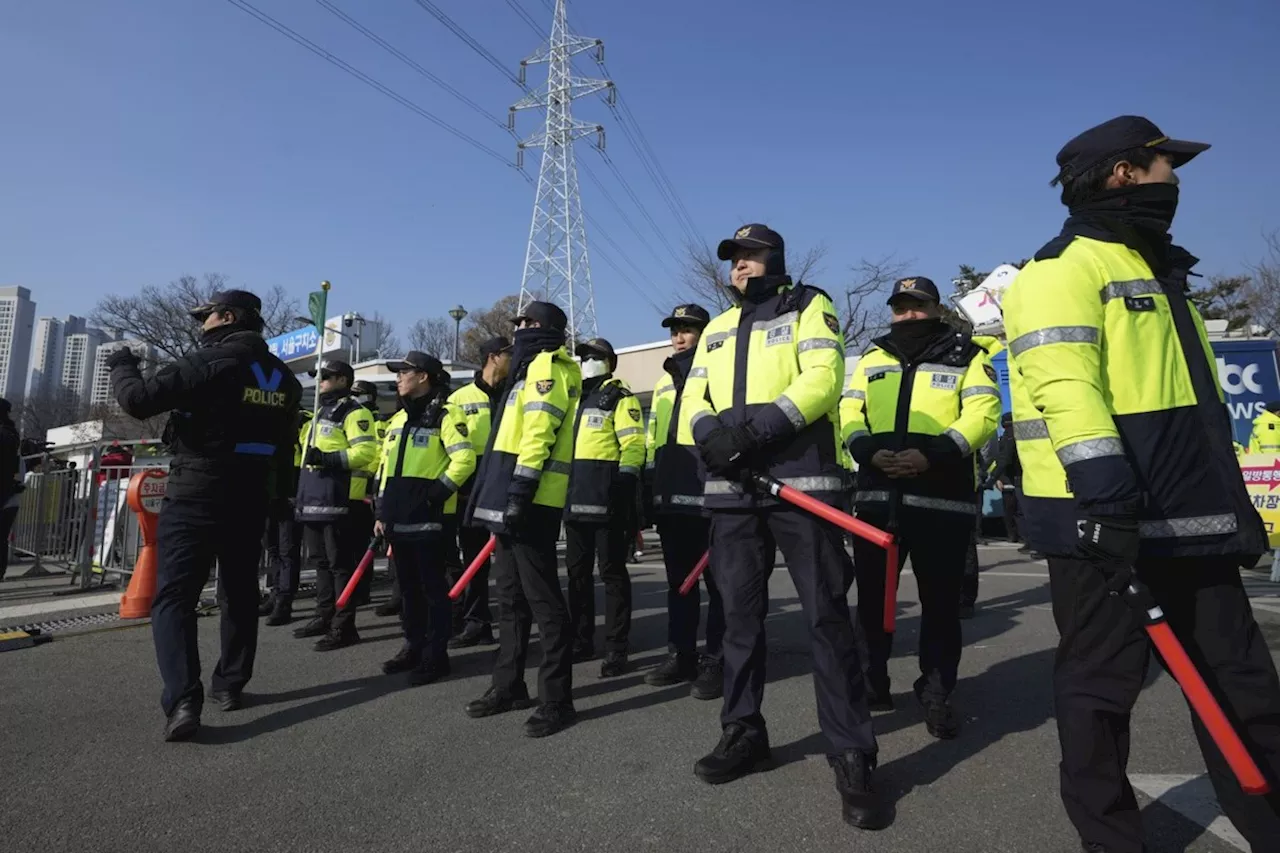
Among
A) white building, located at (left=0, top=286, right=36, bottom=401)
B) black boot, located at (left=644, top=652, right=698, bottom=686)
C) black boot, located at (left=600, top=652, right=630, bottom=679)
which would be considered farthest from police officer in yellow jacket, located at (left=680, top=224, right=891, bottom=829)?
white building, located at (left=0, top=286, right=36, bottom=401)

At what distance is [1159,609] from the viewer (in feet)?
6.89

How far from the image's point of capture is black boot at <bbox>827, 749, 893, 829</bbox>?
8.75 feet

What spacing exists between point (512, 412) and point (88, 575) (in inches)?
282

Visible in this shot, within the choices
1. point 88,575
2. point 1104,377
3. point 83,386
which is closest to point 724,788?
point 1104,377

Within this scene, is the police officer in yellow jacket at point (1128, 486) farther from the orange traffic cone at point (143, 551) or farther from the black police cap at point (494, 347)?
the orange traffic cone at point (143, 551)

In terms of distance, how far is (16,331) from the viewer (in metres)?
113

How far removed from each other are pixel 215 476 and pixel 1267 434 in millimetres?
11197

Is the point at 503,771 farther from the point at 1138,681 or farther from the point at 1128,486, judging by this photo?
the point at 1128,486

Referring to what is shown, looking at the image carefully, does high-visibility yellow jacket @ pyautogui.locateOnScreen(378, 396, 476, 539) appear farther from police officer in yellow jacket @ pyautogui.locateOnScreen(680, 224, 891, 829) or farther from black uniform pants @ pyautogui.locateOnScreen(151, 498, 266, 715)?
police officer in yellow jacket @ pyautogui.locateOnScreen(680, 224, 891, 829)

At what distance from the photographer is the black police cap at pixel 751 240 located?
342cm

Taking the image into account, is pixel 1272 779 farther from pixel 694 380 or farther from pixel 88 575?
pixel 88 575

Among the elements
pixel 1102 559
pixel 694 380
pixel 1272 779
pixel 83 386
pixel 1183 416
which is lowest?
pixel 1272 779

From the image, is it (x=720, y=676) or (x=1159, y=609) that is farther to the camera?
(x=720, y=676)

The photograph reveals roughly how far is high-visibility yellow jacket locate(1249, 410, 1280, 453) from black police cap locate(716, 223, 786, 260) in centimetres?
893
